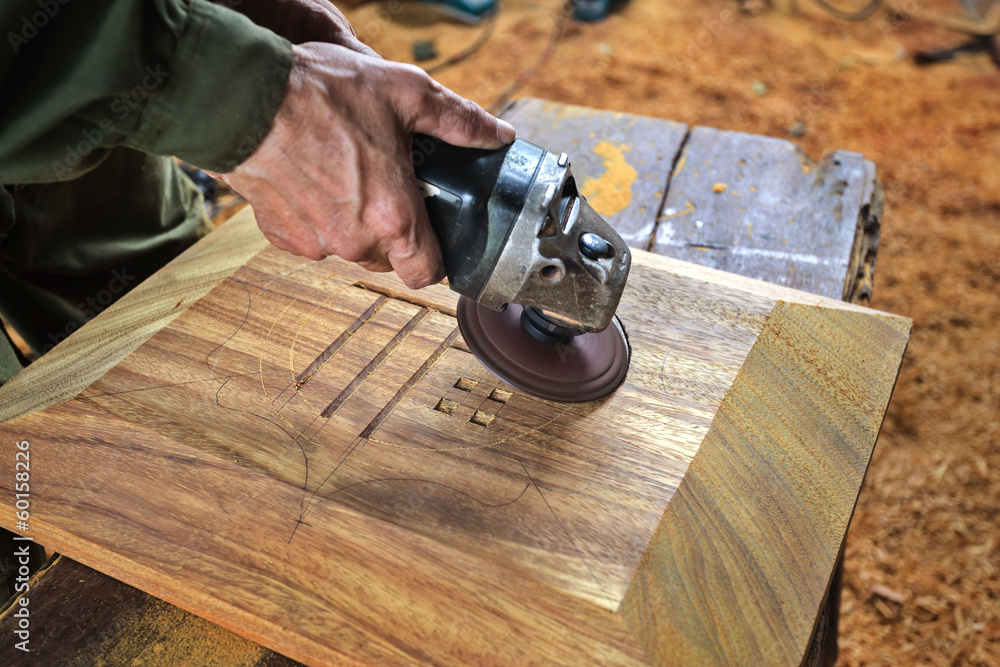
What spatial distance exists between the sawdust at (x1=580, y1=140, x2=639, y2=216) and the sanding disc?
603 mm

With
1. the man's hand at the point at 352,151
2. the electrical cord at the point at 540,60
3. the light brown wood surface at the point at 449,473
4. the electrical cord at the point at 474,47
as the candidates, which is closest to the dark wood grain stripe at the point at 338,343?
A: the light brown wood surface at the point at 449,473

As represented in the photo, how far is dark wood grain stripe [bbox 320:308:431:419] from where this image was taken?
1244mm

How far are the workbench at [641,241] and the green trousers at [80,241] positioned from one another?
30 centimetres

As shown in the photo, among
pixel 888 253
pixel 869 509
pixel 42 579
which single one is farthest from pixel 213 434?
pixel 888 253

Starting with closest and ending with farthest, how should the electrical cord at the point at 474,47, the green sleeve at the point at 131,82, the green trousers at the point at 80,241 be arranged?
1. the green sleeve at the point at 131,82
2. the green trousers at the point at 80,241
3. the electrical cord at the point at 474,47

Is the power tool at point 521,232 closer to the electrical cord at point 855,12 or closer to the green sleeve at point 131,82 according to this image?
the green sleeve at point 131,82

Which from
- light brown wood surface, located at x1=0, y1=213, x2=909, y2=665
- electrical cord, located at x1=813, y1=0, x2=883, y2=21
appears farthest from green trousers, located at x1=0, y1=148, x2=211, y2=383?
electrical cord, located at x1=813, y1=0, x2=883, y2=21

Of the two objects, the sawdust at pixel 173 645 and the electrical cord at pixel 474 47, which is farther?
the electrical cord at pixel 474 47

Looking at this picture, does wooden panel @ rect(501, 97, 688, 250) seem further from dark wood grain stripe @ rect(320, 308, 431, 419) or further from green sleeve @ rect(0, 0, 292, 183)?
green sleeve @ rect(0, 0, 292, 183)

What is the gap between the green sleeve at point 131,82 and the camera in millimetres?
859

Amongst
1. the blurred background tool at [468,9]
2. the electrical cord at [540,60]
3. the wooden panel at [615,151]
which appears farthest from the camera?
the blurred background tool at [468,9]

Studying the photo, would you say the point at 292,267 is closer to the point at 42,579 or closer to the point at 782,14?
the point at 42,579

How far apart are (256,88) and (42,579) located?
2.89 feet

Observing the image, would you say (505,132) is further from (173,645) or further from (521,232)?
(173,645)
